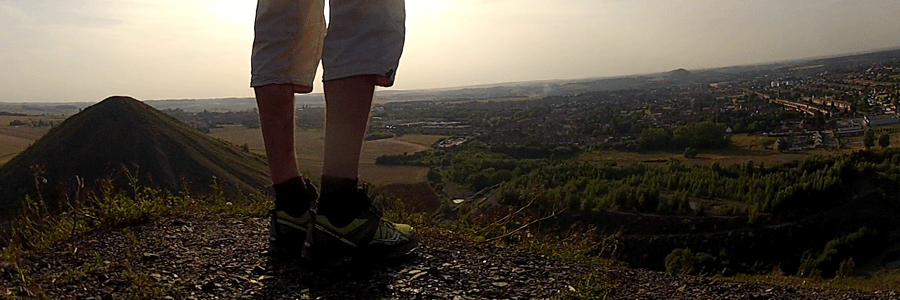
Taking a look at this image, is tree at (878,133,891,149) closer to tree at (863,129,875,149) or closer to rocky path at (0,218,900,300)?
tree at (863,129,875,149)

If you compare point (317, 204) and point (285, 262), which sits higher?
point (317, 204)

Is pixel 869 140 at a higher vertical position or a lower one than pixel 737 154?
higher

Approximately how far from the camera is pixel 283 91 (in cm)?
213

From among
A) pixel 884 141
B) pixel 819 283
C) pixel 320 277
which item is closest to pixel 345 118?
pixel 320 277

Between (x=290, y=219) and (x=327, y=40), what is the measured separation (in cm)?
67

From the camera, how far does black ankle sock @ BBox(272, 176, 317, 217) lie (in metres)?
2.16

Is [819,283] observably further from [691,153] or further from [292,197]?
[691,153]

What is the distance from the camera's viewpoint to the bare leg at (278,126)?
2.11 m

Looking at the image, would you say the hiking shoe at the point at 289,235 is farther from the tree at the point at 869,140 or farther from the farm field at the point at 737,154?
the tree at the point at 869,140

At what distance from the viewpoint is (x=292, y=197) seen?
2.16 meters

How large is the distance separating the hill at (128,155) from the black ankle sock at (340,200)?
598cm

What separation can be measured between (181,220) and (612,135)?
31872 mm

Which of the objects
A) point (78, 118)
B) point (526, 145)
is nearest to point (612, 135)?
point (526, 145)

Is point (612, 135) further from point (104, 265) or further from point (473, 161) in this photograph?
point (104, 265)
